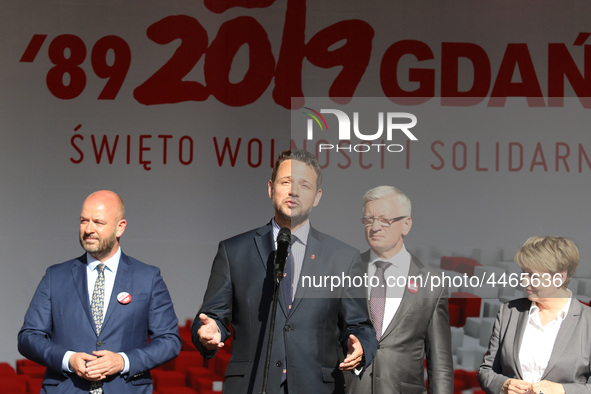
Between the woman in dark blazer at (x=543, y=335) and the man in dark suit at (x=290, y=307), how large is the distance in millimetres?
693

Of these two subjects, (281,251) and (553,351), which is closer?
(281,251)

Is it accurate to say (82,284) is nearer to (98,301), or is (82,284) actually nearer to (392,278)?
(98,301)

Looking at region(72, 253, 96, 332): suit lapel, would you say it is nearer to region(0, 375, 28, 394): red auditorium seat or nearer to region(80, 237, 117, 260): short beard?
region(80, 237, 117, 260): short beard

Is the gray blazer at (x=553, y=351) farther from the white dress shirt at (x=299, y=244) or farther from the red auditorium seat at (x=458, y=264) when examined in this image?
the white dress shirt at (x=299, y=244)

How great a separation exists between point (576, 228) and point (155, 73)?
9.25 ft

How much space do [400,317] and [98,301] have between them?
4.78 feet

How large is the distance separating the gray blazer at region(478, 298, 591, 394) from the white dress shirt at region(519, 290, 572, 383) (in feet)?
0.07

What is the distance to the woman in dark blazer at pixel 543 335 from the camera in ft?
11.2

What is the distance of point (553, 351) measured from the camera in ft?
11.3

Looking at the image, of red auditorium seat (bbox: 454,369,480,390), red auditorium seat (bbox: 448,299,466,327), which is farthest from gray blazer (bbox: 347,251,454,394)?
red auditorium seat (bbox: 454,369,480,390)

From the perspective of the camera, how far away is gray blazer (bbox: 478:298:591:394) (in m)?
3.42

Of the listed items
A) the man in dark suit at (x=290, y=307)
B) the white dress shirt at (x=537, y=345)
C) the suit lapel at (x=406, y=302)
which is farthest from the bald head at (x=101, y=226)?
the white dress shirt at (x=537, y=345)

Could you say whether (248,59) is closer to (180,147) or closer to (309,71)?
(309,71)

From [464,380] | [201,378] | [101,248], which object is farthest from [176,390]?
[464,380]
